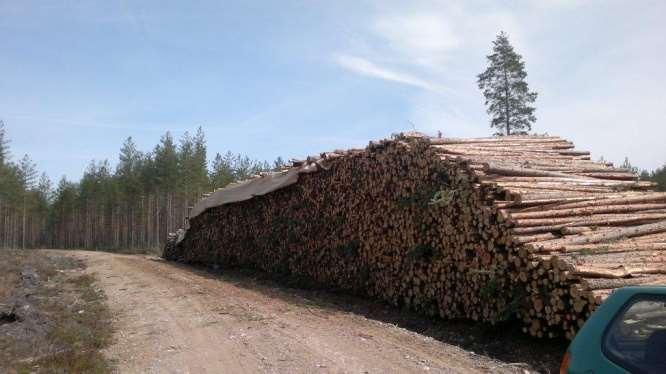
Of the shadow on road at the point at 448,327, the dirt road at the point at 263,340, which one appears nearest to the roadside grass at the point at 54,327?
the dirt road at the point at 263,340

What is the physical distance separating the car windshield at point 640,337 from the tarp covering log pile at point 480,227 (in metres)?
3.69

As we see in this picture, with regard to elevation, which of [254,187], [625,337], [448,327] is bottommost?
[448,327]

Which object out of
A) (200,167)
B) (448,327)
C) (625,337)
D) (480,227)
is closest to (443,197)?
(480,227)

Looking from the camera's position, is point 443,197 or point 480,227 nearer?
point 480,227

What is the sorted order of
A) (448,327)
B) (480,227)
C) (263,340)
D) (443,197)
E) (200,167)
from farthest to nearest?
(200,167) < (443,197) < (448,327) < (480,227) < (263,340)

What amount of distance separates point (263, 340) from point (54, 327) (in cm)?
385

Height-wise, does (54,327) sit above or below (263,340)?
below

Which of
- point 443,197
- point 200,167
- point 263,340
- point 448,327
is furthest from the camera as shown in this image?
point 200,167

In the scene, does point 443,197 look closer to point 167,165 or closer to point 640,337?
point 640,337

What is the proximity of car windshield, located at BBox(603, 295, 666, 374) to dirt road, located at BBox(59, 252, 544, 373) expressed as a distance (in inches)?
138

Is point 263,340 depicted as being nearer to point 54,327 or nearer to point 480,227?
point 480,227

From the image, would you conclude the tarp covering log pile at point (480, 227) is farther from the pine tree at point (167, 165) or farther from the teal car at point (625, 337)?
the pine tree at point (167, 165)

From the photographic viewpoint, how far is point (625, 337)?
11.4ft

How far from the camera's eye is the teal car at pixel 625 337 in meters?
3.28
